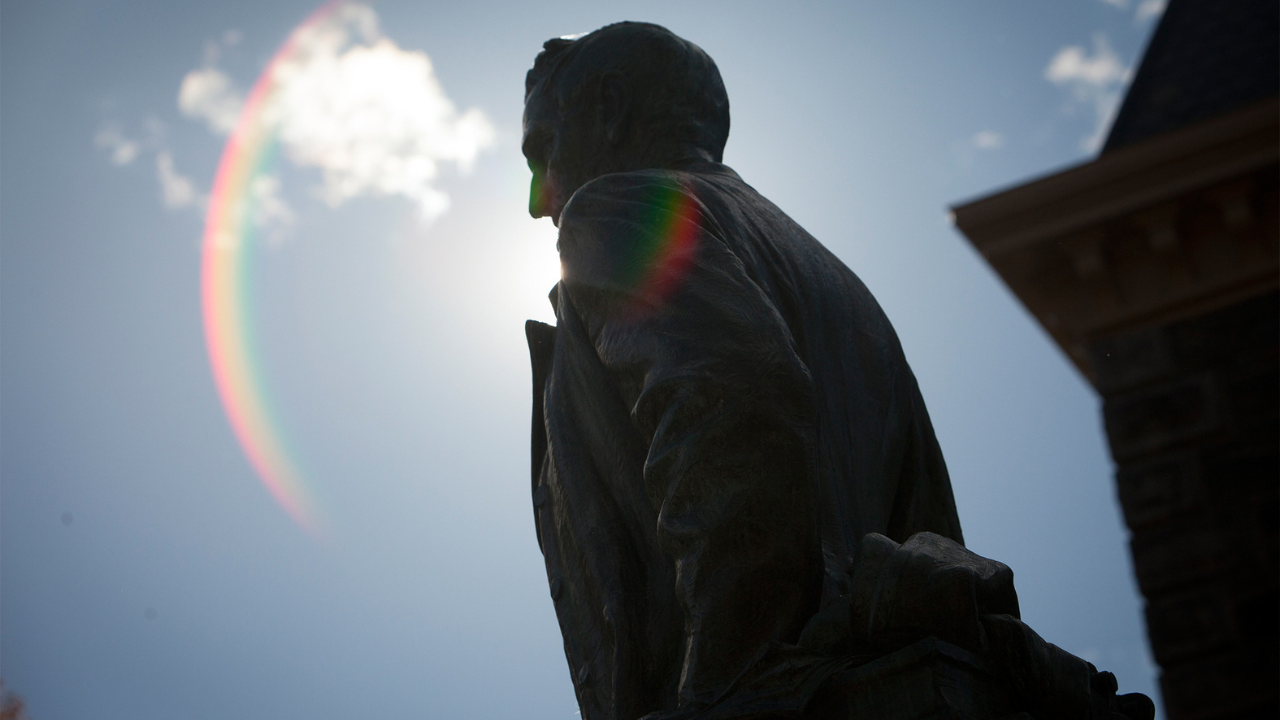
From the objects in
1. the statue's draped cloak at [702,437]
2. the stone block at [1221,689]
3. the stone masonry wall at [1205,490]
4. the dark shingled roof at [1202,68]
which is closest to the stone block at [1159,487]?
the stone masonry wall at [1205,490]

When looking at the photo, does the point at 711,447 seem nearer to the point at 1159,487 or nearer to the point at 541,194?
the point at 541,194

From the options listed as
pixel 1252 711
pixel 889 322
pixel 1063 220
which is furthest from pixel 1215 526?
pixel 889 322

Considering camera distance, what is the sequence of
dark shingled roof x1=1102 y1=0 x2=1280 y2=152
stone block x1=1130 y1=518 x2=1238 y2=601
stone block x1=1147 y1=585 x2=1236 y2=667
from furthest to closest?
dark shingled roof x1=1102 y1=0 x2=1280 y2=152 < stone block x1=1130 y1=518 x2=1238 y2=601 < stone block x1=1147 y1=585 x2=1236 y2=667

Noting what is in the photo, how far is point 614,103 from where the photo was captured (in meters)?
2.54

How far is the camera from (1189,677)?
31.3ft

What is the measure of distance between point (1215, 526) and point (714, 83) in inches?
356

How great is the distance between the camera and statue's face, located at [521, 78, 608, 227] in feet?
8.35

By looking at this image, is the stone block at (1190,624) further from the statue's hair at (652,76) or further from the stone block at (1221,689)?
the statue's hair at (652,76)

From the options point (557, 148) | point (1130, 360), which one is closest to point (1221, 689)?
point (1130, 360)

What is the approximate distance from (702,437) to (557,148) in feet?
3.70

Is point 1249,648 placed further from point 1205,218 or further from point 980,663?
point 980,663

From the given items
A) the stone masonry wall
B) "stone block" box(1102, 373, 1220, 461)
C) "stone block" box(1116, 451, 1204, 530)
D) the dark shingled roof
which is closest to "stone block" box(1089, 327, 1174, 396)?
the stone masonry wall

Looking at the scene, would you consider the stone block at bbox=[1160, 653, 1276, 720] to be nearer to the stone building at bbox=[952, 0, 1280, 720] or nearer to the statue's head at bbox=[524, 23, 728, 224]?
the stone building at bbox=[952, 0, 1280, 720]

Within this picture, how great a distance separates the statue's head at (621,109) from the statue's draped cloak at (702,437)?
138mm
